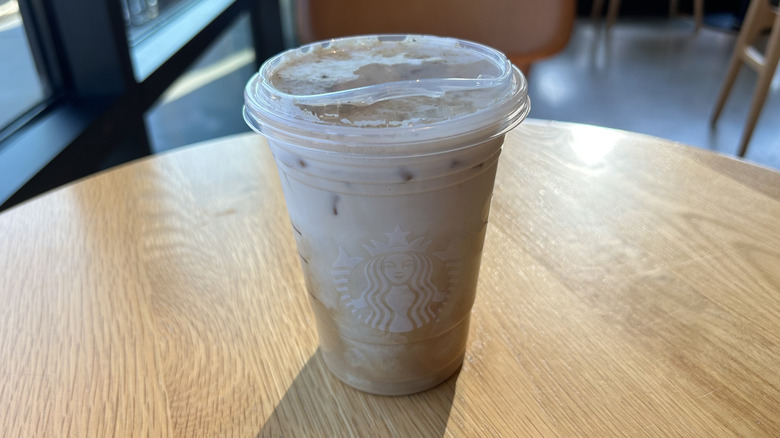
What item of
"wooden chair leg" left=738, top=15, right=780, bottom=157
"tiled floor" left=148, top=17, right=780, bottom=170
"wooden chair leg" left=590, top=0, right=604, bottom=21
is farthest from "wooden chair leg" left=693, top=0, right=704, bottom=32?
"wooden chair leg" left=738, top=15, right=780, bottom=157

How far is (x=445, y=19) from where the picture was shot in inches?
59.1

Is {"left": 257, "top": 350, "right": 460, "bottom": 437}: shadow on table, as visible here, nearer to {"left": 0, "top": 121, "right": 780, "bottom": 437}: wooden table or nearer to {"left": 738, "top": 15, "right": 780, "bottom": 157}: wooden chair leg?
{"left": 0, "top": 121, "right": 780, "bottom": 437}: wooden table

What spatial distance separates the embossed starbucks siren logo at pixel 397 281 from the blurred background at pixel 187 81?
85 cm

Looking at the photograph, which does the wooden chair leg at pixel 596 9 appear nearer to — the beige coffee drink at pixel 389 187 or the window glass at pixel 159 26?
the window glass at pixel 159 26

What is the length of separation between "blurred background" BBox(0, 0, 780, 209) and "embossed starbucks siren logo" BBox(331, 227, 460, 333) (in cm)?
85

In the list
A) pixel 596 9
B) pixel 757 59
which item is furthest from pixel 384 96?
pixel 596 9

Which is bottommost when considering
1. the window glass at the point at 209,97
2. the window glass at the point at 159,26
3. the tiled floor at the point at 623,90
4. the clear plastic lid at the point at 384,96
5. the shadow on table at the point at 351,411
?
the tiled floor at the point at 623,90

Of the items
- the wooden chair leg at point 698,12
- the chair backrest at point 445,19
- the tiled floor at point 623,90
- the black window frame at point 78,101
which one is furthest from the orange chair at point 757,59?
the black window frame at point 78,101

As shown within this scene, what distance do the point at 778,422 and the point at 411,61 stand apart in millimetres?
405

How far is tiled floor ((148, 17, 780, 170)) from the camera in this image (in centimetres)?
220

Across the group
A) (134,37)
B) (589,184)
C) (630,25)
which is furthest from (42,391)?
(630,25)

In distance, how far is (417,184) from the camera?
404mm

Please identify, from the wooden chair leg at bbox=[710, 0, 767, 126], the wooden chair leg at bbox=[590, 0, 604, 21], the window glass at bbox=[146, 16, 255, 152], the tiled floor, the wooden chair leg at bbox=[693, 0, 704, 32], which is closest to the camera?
the window glass at bbox=[146, 16, 255, 152]

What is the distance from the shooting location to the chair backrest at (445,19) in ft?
4.81
